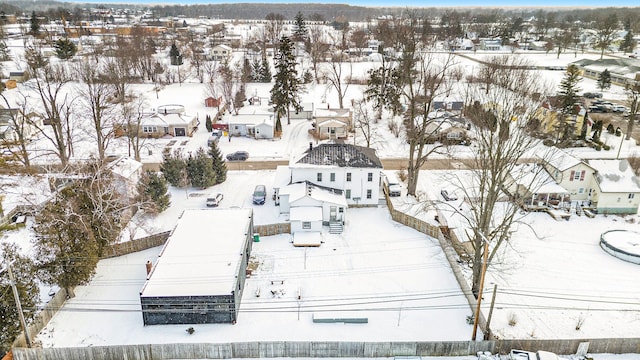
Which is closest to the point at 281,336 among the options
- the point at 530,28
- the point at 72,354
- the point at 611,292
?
the point at 72,354

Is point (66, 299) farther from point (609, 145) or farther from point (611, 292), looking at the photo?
point (609, 145)

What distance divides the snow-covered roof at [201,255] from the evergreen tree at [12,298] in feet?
16.7

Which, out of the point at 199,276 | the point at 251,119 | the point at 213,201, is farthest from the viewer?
the point at 251,119

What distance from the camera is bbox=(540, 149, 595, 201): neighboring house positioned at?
123ft

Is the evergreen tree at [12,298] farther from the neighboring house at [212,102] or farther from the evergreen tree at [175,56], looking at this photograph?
the evergreen tree at [175,56]

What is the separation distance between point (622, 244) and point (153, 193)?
1310 inches

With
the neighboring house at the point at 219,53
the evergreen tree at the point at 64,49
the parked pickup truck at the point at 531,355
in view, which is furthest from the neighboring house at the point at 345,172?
the evergreen tree at the point at 64,49

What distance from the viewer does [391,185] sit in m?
39.6

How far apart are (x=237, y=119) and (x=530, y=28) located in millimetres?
142046

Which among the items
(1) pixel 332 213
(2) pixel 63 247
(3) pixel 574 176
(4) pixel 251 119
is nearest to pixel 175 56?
(4) pixel 251 119

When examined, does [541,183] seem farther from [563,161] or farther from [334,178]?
[334,178]

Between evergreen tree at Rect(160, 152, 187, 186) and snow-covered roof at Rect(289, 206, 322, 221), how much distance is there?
11.8m

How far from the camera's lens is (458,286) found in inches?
1086

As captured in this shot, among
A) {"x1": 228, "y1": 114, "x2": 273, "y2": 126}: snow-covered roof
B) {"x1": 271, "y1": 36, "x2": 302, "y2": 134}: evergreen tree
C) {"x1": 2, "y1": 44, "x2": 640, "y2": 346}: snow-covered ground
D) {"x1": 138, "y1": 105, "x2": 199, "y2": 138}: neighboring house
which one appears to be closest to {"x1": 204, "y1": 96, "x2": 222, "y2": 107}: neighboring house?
{"x1": 228, "y1": 114, "x2": 273, "y2": 126}: snow-covered roof
